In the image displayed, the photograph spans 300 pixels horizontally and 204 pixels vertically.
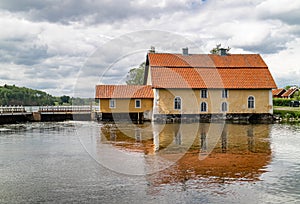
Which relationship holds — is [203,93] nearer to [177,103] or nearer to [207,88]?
[207,88]

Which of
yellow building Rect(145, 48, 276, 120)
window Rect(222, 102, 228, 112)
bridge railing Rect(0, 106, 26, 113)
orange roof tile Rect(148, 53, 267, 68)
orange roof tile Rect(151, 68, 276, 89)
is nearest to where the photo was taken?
yellow building Rect(145, 48, 276, 120)

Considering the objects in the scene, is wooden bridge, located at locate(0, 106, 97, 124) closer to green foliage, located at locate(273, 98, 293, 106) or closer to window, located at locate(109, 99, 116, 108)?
window, located at locate(109, 99, 116, 108)

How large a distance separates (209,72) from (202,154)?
2333 cm

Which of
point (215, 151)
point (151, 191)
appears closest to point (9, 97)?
point (215, 151)

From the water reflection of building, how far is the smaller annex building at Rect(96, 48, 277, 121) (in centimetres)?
1299

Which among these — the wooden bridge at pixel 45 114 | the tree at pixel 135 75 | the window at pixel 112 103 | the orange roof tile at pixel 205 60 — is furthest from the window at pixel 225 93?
the tree at pixel 135 75

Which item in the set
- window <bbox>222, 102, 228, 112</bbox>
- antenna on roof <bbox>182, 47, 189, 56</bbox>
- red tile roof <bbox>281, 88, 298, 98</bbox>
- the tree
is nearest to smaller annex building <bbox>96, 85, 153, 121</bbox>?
A: antenna on roof <bbox>182, 47, 189, 56</bbox>

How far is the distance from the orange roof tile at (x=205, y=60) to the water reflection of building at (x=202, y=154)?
1641cm

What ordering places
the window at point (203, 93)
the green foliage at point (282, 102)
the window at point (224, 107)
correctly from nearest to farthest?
the window at point (203, 93), the window at point (224, 107), the green foliage at point (282, 102)

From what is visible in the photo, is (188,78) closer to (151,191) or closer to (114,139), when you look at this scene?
(114,139)

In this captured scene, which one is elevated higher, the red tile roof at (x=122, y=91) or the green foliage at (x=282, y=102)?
the red tile roof at (x=122, y=91)

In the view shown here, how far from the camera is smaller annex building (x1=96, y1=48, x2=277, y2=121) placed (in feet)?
115

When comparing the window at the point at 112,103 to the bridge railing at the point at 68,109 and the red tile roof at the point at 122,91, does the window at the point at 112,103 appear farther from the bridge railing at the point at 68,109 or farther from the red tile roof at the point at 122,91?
the bridge railing at the point at 68,109

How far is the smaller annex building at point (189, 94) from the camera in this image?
3503cm
